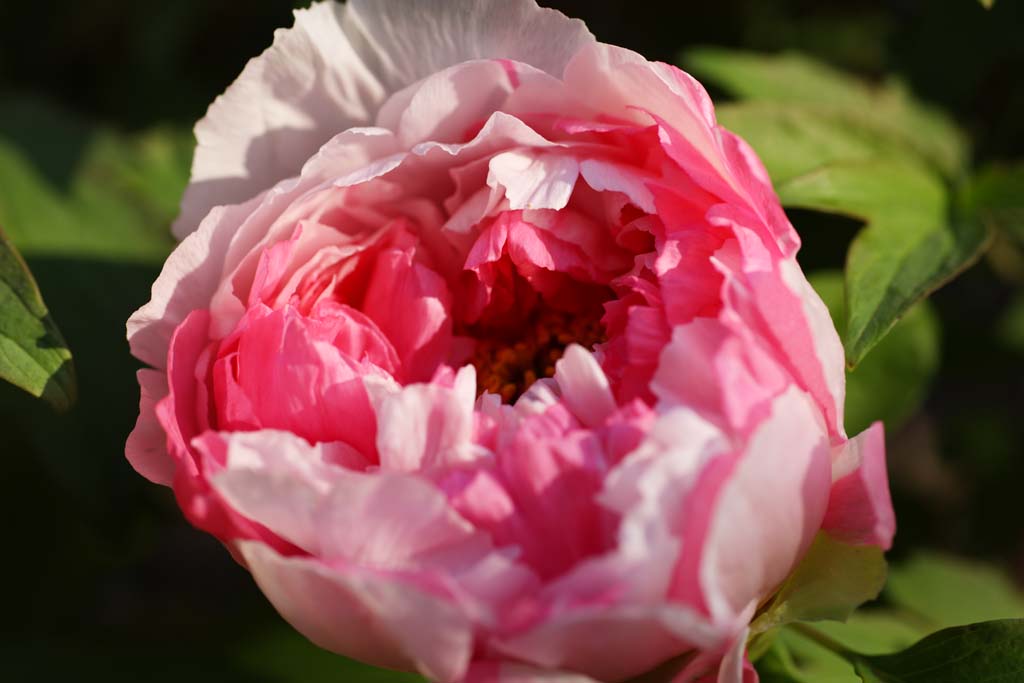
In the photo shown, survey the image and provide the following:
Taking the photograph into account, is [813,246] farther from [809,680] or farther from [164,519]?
[164,519]

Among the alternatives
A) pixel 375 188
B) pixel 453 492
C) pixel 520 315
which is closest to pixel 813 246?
pixel 520 315

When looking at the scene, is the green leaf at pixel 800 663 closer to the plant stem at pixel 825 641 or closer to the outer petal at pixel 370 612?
the plant stem at pixel 825 641

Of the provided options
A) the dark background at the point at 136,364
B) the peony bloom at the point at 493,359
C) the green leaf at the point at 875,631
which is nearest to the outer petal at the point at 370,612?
the peony bloom at the point at 493,359

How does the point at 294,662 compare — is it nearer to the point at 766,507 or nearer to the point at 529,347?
the point at 529,347

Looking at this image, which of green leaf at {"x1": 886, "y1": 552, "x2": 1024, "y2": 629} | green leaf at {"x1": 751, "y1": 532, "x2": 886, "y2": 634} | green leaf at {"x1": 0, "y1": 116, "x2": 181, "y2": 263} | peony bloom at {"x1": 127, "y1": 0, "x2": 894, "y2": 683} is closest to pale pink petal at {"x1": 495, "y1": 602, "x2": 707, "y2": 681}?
peony bloom at {"x1": 127, "y1": 0, "x2": 894, "y2": 683}

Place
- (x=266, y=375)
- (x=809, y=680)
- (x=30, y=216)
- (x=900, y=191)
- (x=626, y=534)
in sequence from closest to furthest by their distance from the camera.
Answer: (x=626, y=534) < (x=266, y=375) < (x=809, y=680) < (x=900, y=191) < (x=30, y=216)

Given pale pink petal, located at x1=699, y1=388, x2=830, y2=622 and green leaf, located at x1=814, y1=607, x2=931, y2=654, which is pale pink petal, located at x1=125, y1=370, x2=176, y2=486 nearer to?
pale pink petal, located at x1=699, y1=388, x2=830, y2=622
